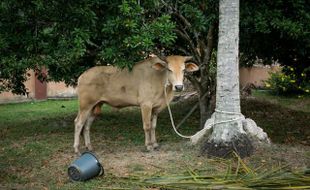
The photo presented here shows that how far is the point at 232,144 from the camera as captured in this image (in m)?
7.39

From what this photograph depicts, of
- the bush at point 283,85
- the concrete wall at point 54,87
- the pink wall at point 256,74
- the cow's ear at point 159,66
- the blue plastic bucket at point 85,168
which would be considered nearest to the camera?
the blue plastic bucket at point 85,168

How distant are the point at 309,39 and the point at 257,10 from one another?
1024 mm

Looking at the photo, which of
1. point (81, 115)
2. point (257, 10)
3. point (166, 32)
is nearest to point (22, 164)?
point (81, 115)

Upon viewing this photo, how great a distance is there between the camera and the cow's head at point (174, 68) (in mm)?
7645

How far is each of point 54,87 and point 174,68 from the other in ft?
38.4

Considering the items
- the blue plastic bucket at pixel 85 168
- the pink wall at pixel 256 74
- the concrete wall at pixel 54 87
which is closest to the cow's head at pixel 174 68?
the blue plastic bucket at pixel 85 168

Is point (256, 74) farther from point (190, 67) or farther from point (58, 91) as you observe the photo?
point (190, 67)

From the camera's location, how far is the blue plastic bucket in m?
6.59

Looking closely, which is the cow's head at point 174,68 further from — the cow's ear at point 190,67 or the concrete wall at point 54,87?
the concrete wall at point 54,87

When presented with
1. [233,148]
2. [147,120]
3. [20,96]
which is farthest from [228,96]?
[20,96]

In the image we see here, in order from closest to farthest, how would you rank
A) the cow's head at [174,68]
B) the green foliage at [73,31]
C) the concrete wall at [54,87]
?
the green foliage at [73,31] → the cow's head at [174,68] → the concrete wall at [54,87]

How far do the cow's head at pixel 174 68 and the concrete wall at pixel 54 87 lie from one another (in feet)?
34.2

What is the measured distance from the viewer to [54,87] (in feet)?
61.2

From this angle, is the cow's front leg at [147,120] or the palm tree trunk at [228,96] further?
the cow's front leg at [147,120]
